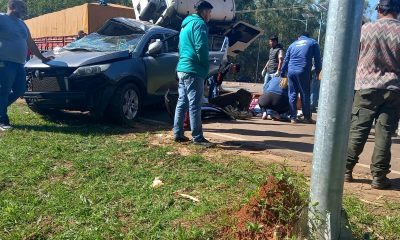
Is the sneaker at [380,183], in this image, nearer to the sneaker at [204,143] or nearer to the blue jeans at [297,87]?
the sneaker at [204,143]

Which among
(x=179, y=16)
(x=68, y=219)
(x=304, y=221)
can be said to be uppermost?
(x=179, y=16)

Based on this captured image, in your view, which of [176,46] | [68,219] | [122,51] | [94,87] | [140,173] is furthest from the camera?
[176,46]

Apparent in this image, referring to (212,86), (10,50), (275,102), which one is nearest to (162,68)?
(212,86)

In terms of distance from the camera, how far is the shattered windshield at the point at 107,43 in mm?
7652

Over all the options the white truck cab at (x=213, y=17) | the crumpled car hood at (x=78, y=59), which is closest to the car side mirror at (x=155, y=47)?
the crumpled car hood at (x=78, y=59)

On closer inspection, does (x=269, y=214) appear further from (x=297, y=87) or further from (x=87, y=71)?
(x=297, y=87)

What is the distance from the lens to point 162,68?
7977 millimetres

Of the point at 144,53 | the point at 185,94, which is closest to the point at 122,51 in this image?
the point at 144,53

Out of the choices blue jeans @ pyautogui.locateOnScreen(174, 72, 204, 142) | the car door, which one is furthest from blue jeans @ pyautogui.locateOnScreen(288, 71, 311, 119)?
blue jeans @ pyautogui.locateOnScreen(174, 72, 204, 142)

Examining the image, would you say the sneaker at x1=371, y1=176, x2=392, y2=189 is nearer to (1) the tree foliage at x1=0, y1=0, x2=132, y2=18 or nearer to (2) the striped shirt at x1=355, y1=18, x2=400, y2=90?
(2) the striped shirt at x1=355, y1=18, x2=400, y2=90

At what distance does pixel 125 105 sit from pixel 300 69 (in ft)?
10.4

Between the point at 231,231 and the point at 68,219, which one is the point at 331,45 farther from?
the point at 68,219

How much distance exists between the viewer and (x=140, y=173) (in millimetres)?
4434

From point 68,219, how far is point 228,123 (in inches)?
184
